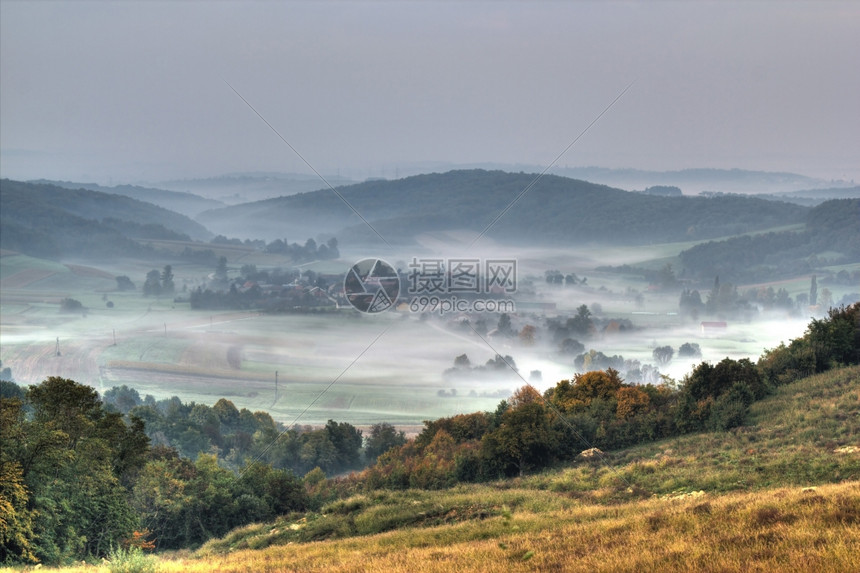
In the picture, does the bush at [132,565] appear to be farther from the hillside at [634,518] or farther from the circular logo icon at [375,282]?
the circular logo icon at [375,282]

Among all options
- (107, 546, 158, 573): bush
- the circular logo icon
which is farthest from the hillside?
the circular logo icon

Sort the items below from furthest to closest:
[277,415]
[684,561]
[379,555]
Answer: [277,415] < [379,555] < [684,561]

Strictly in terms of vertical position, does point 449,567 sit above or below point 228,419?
above

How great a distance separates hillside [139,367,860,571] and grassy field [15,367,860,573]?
0.13ft

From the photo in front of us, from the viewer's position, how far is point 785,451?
23000mm

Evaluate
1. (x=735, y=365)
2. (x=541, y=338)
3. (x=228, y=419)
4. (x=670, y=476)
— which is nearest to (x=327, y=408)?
(x=228, y=419)

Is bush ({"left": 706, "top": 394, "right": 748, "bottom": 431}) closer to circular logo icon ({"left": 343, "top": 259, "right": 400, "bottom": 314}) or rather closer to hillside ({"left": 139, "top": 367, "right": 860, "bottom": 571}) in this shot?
hillside ({"left": 139, "top": 367, "right": 860, "bottom": 571})

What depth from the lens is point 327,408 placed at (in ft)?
461

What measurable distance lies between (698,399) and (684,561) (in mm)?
28542

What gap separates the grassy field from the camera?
10.6m

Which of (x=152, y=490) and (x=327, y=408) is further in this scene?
(x=327, y=408)

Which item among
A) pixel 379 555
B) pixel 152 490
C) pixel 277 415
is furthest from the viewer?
pixel 277 415

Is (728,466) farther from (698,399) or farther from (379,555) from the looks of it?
(698,399)

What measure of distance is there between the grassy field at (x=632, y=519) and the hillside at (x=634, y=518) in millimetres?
41
